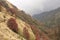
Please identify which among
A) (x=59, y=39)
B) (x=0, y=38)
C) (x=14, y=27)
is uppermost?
(x=59, y=39)

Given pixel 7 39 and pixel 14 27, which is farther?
pixel 14 27

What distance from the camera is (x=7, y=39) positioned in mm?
59812

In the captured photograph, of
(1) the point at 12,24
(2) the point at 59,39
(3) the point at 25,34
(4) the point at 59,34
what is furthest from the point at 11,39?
(4) the point at 59,34

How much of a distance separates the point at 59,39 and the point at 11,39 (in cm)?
10386

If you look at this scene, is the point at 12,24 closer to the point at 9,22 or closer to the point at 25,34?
the point at 9,22

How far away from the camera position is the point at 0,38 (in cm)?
5675

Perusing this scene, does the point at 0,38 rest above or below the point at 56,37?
below

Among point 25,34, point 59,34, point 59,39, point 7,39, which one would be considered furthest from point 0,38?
point 59,34

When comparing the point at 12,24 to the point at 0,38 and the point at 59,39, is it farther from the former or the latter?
the point at 59,39

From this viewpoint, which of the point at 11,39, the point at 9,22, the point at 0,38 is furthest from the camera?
the point at 9,22

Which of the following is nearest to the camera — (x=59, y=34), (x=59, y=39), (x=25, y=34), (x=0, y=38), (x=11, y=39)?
(x=0, y=38)

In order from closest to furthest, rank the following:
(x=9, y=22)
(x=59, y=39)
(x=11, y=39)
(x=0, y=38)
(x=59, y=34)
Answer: (x=0, y=38), (x=11, y=39), (x=9, y=22), (x=59, y=39), (x=59, y=34)

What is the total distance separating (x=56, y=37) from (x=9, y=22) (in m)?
87.8

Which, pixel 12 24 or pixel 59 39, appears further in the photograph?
pixel 59 39
